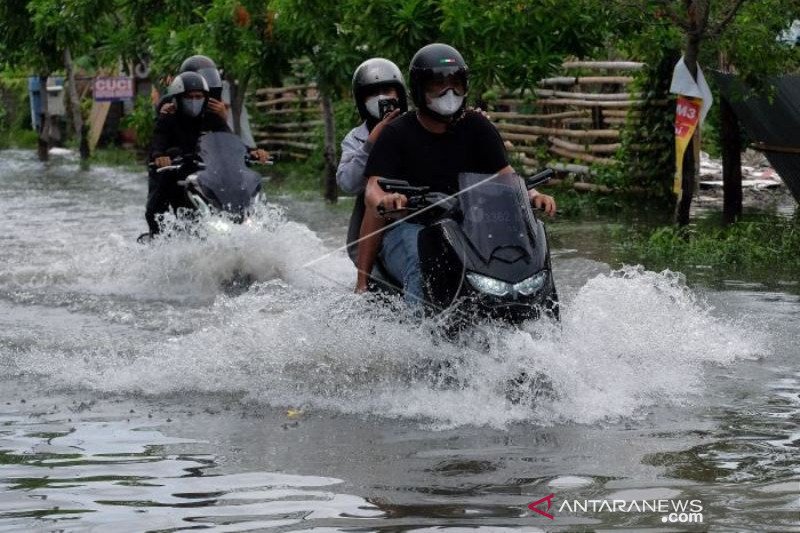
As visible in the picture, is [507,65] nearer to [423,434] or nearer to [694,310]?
[694,310]

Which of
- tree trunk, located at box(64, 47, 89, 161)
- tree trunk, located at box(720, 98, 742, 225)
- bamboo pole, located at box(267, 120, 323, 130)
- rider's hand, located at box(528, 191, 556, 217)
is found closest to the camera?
rider's hand, located at box(528, 191, 556, 217)

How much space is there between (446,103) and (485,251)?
0.95 m

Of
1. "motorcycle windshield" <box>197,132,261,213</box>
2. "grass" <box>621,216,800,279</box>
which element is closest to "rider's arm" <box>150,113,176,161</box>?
"motorcycle windshield" <box>197,132,261,213</box>

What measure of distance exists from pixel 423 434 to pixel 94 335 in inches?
A: 144

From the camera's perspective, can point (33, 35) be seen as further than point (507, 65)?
Yes

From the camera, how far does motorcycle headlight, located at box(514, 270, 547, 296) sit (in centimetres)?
711

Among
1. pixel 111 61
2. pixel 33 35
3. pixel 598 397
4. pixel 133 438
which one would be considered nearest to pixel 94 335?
pixel 133 438

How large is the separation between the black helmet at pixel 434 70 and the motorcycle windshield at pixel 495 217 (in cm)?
52

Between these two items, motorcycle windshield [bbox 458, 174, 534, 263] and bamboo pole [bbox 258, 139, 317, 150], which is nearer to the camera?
motorcycle windshield [bbox 458, 174, 534, 263]

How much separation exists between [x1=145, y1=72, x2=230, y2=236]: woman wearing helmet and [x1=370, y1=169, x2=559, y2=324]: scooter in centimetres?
579

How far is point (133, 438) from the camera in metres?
6.86

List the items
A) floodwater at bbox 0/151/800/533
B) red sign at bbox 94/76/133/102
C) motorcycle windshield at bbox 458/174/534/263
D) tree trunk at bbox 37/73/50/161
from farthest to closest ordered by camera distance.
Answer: tree trunk at bbox 37/73/50/161
red sign at bbox 94/76/133/102
motorcycle windshield at bbox 458/174/534/263
floodwater at bbox 0/151/800/533

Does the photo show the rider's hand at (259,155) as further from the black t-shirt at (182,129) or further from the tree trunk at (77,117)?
the tree trunk at (77,117)

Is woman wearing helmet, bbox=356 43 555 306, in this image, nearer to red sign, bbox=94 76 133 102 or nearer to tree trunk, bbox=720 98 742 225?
tree trunk, bbox=720 98 742 225
